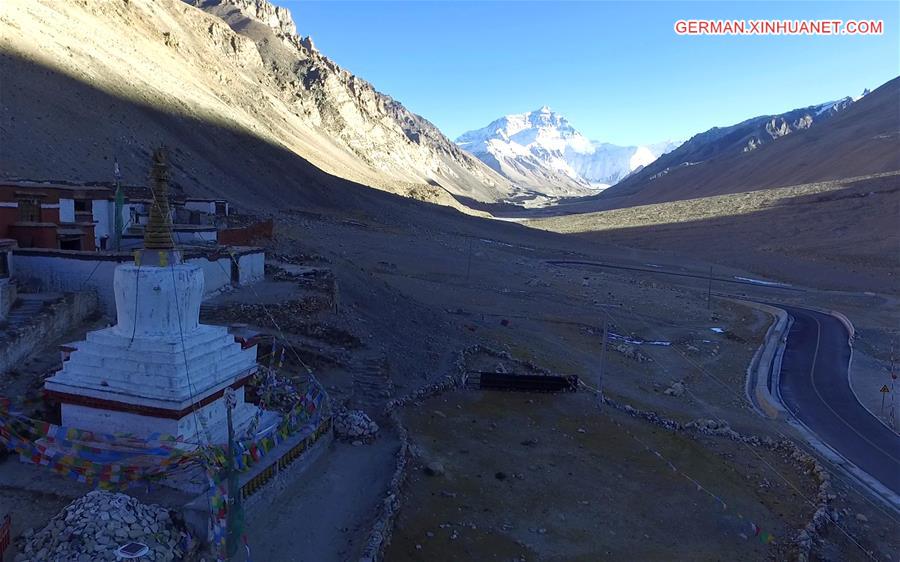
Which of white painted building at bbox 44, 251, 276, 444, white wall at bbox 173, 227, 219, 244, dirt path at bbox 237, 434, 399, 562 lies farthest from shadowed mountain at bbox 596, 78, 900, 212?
white painted building at bbox 44, 251, 276, 444

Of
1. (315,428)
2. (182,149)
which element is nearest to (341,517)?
(315,428)

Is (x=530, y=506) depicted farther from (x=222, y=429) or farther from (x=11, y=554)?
(x=11, y=554)

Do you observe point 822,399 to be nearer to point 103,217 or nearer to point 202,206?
point 103,217

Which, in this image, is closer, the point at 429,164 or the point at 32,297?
the point at 32,297

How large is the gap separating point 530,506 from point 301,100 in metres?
95.9

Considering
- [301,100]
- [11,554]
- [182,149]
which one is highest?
[301,100]

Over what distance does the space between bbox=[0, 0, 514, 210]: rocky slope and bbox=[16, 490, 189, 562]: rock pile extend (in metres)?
26.5

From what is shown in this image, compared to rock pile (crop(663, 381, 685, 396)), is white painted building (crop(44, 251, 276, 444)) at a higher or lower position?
higher

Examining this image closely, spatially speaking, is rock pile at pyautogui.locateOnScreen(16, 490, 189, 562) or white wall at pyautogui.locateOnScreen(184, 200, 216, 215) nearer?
rock pile at pyautogui.locateOnScreen(16, 490, 189, 562)

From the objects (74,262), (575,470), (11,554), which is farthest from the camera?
(74,262)

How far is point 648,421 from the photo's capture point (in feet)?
49.0

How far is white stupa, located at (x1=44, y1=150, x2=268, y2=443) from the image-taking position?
7.80 m

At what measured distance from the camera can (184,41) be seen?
73375mm

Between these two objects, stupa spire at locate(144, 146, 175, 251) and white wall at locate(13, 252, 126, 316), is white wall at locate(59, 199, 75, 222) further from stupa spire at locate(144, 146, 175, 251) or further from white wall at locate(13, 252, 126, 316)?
stupa spire at locate(144, 146, 175, 251)
